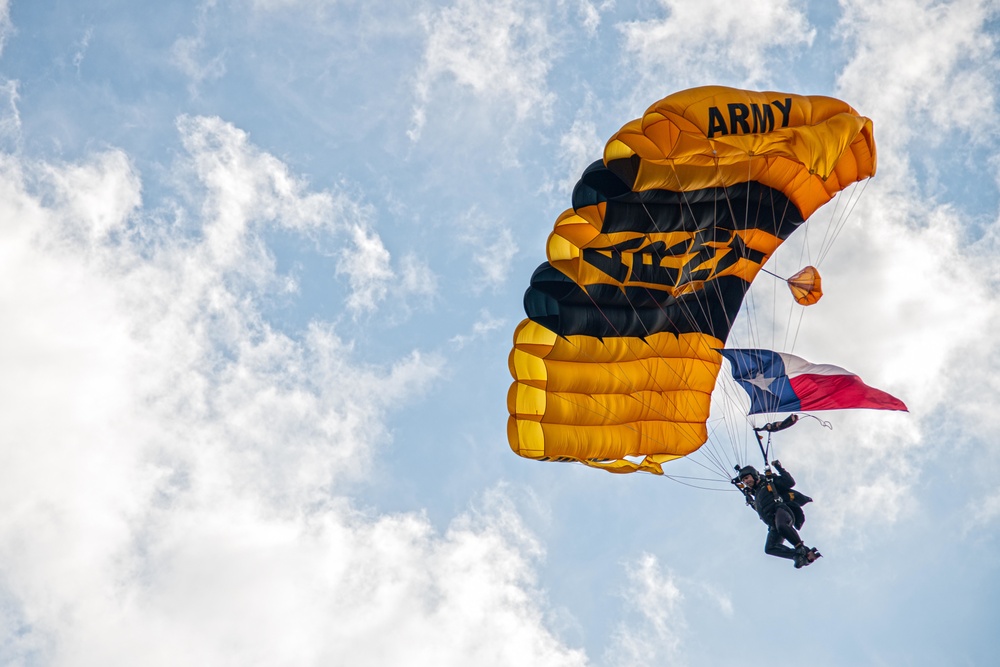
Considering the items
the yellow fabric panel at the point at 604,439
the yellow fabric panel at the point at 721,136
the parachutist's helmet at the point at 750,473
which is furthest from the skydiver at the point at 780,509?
the yellow fabric panel at the point at 721,136

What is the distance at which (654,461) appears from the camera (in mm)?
22016

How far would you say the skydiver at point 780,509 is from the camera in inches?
707

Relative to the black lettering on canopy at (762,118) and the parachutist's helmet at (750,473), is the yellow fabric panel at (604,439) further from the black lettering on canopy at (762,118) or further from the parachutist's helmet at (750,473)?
the black lettering on canopy at (762,118)

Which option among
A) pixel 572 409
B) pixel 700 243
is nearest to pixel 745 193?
pixel 700 243

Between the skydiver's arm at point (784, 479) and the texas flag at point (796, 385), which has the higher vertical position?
the texas flag at point (796, 385)

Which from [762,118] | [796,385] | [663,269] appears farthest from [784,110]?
[796,385]

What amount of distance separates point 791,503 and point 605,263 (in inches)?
209

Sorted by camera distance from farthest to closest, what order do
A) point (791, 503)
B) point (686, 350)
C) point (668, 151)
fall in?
point (686, 350) → point (791, 503) → point (668, 151)

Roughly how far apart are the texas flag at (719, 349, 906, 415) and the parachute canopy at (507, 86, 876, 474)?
4.39ft

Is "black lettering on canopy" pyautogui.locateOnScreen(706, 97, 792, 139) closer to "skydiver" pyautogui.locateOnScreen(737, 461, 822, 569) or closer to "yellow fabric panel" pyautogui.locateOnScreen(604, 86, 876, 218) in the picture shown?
"yellow fabric panel" pyautogui.locateOnScreen(604, 86, 876, 218)

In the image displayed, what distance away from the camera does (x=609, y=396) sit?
21438 millimetres

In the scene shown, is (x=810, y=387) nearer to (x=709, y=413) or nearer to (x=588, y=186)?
(x=709, y=413)

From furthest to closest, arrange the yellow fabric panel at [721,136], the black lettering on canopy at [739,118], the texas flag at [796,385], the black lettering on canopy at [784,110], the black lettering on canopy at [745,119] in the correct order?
1. the texas flag at [796,385]
2. the black lettering on canopy at [784,110]
3. the black lettering on canopy at [739,118]
4. the black lettering on canopy at [745,119]
5. the yellow fabric panel at [721,136]

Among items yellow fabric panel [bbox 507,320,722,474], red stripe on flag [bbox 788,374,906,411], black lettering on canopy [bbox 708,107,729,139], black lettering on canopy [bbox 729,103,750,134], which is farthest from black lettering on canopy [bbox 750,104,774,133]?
yellow fabric panel [bbox 507,320,722,474]
